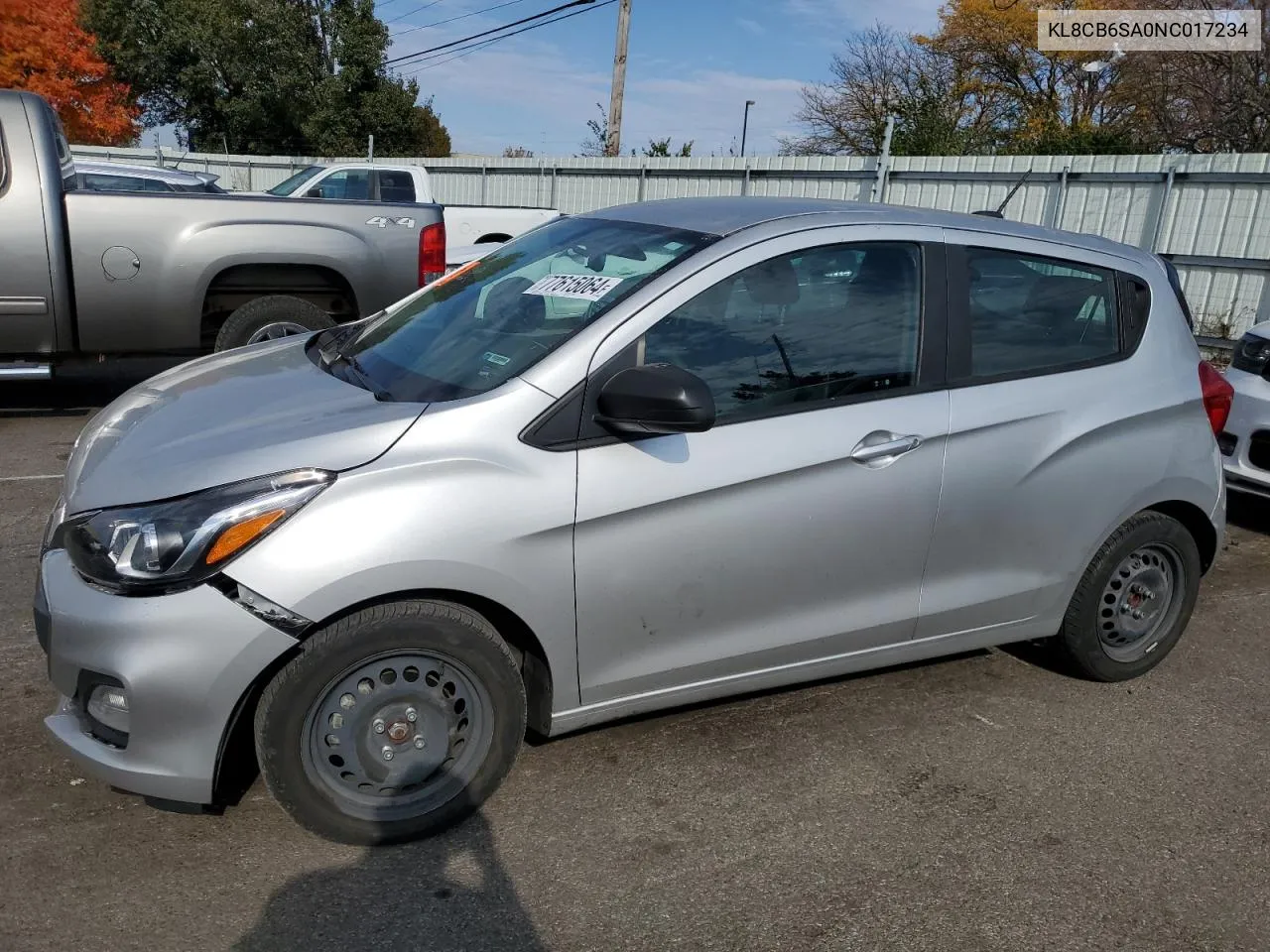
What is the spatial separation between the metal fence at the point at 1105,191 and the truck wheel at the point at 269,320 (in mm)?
9086

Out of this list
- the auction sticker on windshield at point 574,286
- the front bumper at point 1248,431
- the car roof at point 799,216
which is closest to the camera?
the auction sticker on windshield at point 574,286

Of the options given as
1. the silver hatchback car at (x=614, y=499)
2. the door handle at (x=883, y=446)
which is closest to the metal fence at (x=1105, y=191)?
the silver hatchback car at (x=614, y=499)

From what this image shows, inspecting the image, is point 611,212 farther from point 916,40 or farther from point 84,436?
point 916,40

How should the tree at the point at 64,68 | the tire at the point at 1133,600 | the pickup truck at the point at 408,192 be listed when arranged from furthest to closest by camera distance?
the tree at the point at 64,68, the pickup truck at the point at 408,192, the tire at the point at 1133,600

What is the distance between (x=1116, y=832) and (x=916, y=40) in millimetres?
37602

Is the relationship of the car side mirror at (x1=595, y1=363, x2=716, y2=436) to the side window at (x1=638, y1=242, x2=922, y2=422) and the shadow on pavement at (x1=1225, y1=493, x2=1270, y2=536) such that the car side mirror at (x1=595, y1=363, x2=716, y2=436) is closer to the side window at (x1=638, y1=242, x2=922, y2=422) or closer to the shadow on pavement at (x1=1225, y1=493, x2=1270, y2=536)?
the side window at (x1=638, y1=242, x2=922, y2=422)

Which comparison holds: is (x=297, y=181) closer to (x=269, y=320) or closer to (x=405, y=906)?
(x=269, y=320)

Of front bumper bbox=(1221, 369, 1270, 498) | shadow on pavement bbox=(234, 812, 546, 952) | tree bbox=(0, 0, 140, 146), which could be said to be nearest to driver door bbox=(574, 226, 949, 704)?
shadow on pavement bbox=(234, 812, 546, 952)

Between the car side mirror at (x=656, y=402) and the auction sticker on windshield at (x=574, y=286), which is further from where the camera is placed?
the auction sticker on windshield at (x=574, y=286)

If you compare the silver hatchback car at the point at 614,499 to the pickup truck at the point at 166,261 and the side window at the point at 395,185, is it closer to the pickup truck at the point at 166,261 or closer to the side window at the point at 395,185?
the pickup truck at the point at 166,261

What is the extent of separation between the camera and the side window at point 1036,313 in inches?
141

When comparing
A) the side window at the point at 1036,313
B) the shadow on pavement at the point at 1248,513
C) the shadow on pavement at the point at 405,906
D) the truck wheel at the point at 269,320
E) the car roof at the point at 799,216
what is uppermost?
the car roof at the point at 799,216

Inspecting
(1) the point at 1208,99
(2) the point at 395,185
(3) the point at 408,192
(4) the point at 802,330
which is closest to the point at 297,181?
(2) the point at 395,185

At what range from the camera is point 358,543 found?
264cm
